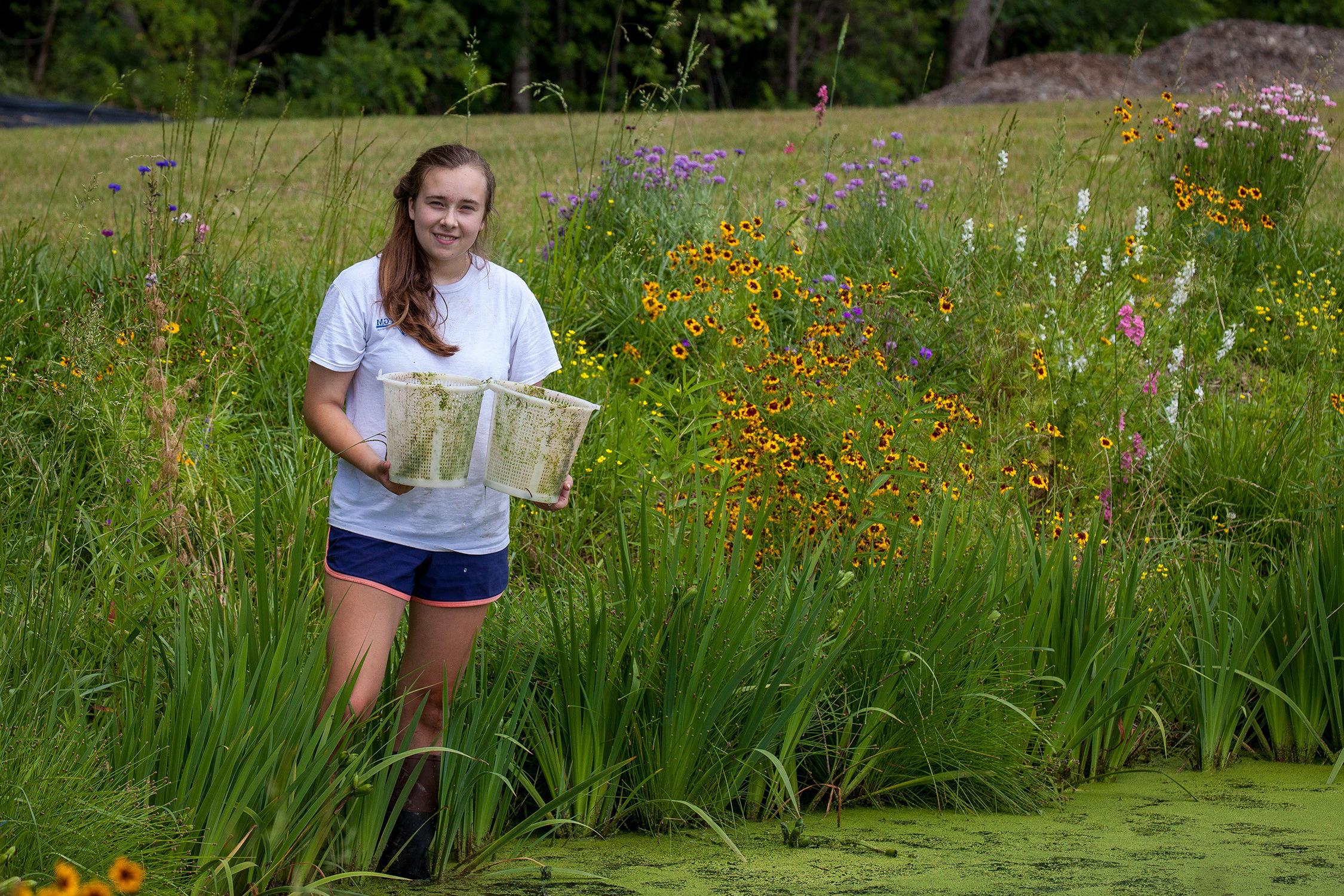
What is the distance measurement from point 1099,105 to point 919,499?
13239 millimetres

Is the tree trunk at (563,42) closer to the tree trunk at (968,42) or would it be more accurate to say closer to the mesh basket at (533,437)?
the tree trunk at (968,42)

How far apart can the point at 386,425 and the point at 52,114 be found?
1629 centimetres

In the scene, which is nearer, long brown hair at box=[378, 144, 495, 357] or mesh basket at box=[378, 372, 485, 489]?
mesh basket at box=[378, 372, 485, 489]

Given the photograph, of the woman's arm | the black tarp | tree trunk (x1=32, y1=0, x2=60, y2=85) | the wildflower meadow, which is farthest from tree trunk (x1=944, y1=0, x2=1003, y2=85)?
the woman's arm

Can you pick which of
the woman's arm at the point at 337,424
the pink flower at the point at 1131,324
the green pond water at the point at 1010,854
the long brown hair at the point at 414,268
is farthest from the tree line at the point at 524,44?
the woman's arm at the point at 337,424

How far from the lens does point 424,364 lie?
104 inches

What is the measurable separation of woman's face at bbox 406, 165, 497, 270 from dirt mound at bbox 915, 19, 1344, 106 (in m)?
17.3

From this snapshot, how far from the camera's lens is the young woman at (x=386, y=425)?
2639 mm

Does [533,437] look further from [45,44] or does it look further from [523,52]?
[45,44]

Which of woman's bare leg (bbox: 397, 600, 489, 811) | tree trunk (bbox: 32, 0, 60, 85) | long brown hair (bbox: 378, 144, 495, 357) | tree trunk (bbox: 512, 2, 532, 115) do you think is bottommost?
woman's bare leg (bbox: 397, 600, 489, 811)

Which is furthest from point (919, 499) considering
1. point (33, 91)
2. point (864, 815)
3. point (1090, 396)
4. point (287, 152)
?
point (33, 91)

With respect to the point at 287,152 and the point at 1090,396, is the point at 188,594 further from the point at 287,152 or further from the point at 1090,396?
the point at 287,152

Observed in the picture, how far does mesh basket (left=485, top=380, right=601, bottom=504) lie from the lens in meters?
2.56

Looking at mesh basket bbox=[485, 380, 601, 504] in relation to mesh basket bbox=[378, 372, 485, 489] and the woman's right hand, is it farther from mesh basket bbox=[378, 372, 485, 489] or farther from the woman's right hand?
the woman's right hand
